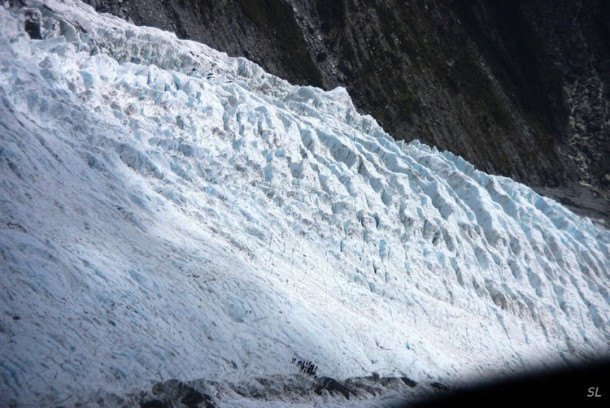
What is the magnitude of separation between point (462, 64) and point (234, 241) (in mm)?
42789

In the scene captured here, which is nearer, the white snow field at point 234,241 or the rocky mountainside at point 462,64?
the white snow field at point 234,241

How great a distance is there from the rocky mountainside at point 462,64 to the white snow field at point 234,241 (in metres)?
16.7

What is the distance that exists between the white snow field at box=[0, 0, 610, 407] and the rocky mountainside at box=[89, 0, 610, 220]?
16.7 m

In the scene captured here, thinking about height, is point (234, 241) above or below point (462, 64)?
below

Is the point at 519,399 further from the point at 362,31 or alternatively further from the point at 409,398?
the point at 362,31

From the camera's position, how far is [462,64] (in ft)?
186

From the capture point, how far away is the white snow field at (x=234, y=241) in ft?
44.1

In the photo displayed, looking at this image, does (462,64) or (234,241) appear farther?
(462,64)

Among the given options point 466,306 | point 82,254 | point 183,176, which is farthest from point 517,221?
point 82,254

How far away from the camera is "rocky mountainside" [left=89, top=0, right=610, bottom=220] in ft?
148

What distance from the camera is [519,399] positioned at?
16.1m

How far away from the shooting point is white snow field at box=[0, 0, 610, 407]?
13.4m

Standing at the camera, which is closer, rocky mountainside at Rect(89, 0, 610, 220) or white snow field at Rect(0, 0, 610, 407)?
white snow field at Rect(0, 0, 610, 407)

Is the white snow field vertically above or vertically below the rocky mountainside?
below
